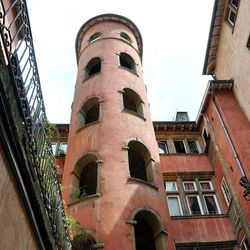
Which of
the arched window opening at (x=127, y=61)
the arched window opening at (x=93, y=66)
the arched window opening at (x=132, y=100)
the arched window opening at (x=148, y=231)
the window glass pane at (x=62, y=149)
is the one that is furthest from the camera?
the arched window opening at (x=127, y=61)

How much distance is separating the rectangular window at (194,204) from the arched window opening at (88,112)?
240 inches

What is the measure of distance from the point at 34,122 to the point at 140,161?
399 inches

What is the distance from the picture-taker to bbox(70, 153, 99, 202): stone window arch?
42.2 feet

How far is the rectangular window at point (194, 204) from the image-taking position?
15914mm

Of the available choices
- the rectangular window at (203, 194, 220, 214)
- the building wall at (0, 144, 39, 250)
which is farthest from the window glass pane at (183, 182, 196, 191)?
the building wall at (0, 144, 39, 250)

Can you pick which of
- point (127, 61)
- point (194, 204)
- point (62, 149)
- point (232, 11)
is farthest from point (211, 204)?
point (232, 11)

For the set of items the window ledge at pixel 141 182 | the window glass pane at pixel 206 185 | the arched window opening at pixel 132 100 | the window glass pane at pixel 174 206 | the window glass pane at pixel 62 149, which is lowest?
the window ledge at pixel 141 182

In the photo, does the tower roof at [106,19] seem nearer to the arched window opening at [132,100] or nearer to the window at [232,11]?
the arched window opening at [132,100]

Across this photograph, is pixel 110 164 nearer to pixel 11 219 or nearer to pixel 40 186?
pixel 40 186

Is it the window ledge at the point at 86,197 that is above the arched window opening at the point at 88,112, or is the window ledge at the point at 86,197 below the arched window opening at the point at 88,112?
below

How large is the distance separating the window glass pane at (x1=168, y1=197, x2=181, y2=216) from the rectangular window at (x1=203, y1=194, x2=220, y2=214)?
4.43ft

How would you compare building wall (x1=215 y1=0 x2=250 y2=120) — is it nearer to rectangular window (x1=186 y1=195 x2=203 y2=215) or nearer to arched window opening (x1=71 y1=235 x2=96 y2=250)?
rectangular window (x1=186 y1=195 x2=203 y2=215)

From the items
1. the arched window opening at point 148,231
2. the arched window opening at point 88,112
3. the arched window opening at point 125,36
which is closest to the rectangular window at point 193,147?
the arched window opening at point 88,112

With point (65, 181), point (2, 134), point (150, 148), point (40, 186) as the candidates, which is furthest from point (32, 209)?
point (150, 148)
